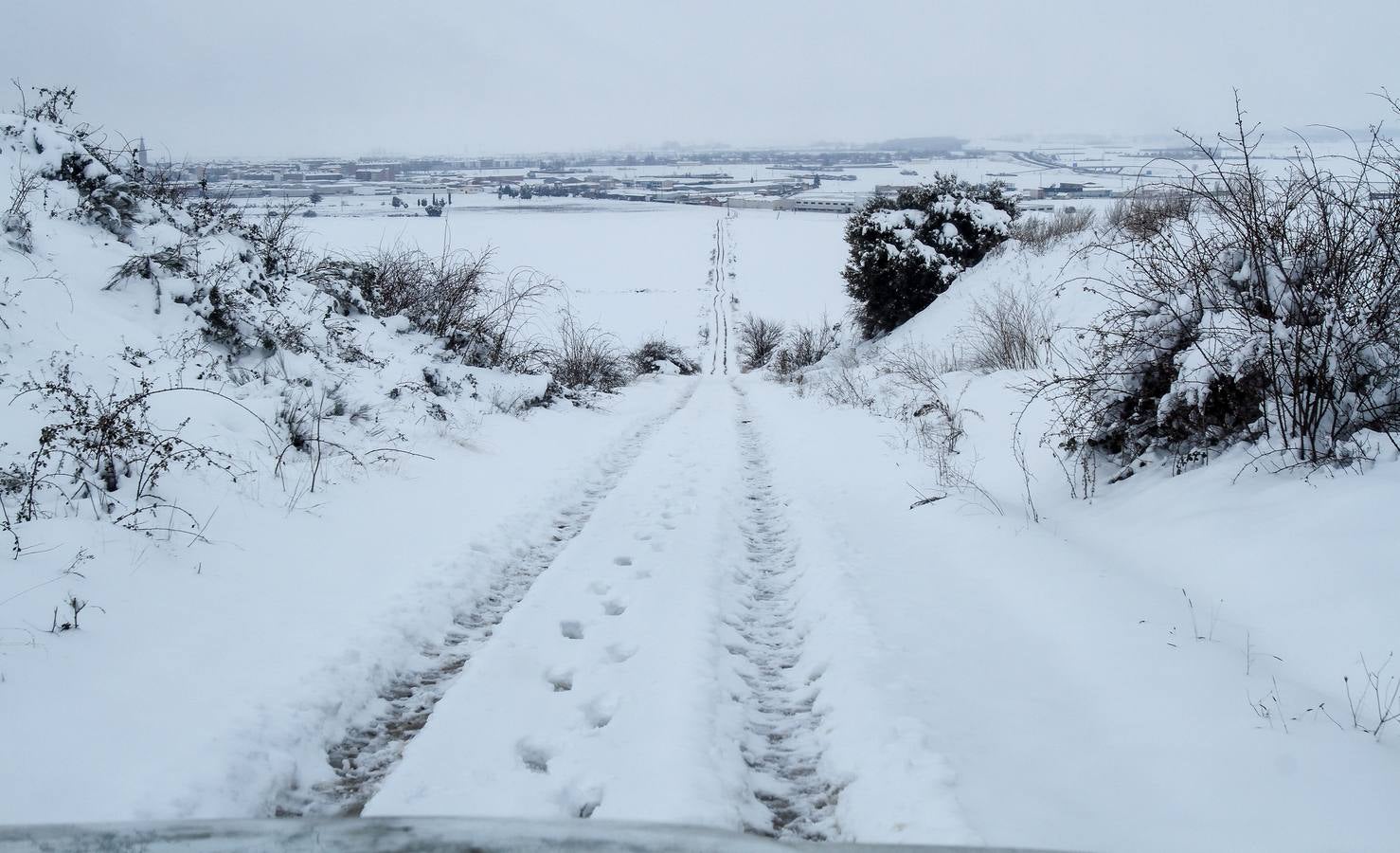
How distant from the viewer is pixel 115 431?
488 cm

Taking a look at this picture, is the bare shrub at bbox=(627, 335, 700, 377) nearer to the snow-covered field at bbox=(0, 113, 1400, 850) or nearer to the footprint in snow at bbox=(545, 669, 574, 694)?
the snow-covered field at bbox=(0, 113, 1400, 850)

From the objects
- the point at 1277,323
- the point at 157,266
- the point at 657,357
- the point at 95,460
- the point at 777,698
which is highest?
the point at 157,266

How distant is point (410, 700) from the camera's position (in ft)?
12.1

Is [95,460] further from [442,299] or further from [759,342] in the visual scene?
[759,342]

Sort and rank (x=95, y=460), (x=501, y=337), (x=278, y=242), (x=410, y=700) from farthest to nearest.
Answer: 1. (x=501, y=337)
2. (x=278, y=242)
3. (x=95, y=460)
4. (x=410, y=700)

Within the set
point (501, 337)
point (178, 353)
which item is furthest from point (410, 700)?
point (501, 337)

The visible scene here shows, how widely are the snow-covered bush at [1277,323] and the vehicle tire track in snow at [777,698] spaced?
3.11 meters

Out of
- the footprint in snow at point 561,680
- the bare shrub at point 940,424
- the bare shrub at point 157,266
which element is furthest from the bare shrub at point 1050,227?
the footprint in snow at point 561,680

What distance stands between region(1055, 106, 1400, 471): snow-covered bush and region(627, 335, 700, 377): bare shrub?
22986mm

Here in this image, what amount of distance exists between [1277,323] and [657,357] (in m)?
27.3

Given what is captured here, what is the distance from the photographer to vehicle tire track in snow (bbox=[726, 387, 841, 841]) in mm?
2938

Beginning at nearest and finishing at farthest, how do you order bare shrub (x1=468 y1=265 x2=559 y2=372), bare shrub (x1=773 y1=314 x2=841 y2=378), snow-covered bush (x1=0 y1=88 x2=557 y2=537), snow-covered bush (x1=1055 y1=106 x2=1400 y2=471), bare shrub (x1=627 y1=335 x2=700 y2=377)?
snow-covered bush (x1=1055 y1=106 x2=1400 y2=471), snow-covered bush (x1=0 y1=88 x2=557 y2=537), bare shrub (x1=468 y1=265 x2=559 y2=372), bare shrub (x1=627 y1=335 x2=700 y2=377), bare shrub (x1=773 y1=314 x2=841 y2=378)

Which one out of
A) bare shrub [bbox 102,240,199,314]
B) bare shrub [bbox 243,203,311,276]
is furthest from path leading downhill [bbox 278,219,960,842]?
bare shrub [bbox 243,203,311,276]

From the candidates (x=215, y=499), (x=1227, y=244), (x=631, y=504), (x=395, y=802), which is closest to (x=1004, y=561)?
(x=1227, y=244)
